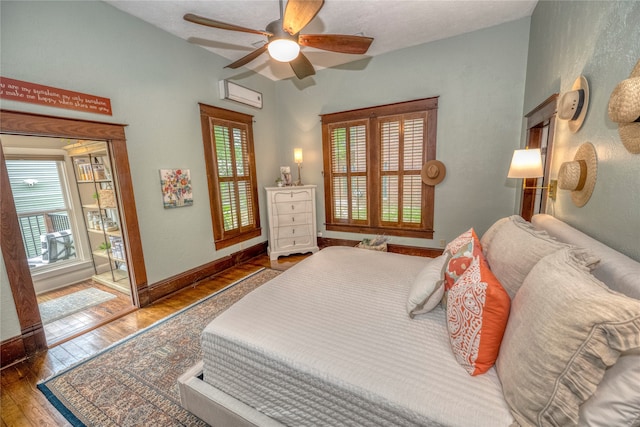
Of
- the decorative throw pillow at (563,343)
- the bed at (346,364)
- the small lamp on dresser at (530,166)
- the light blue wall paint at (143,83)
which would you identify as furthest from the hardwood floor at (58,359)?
the small lamp on dresser at (530,166)

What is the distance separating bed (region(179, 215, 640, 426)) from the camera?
3.04ft

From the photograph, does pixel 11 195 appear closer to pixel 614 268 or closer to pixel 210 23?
pixel 210 23

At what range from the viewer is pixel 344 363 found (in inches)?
43.8

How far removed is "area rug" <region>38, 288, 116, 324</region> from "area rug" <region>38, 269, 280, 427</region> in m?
1.20

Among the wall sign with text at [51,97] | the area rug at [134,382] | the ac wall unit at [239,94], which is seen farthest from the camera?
the ac wall unit at [239,94]

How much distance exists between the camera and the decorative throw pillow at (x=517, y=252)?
1.19 metres

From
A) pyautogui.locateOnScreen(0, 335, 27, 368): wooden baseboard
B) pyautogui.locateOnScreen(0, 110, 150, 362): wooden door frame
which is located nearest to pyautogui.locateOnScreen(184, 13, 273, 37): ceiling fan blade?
pyautogui.locateOnScreen(0, 110, 150, 362): wooden door frame

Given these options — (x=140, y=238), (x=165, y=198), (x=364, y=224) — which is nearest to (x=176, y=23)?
(x=165, y=198)

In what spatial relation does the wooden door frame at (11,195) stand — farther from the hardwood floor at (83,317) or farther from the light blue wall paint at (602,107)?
the light blue wall paint at (602,107)

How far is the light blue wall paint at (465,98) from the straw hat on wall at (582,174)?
74.3 inches

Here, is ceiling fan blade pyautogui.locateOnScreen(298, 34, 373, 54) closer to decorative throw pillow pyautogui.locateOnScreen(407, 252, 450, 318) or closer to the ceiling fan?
the ceiling fan

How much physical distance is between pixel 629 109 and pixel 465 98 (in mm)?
2719

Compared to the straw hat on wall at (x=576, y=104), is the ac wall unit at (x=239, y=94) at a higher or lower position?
higher

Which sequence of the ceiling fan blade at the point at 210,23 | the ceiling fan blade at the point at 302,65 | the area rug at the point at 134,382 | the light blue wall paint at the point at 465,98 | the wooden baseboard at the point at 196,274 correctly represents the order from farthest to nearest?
the light blue wall paint at the point at 465,98
the wooden baseboard at the point at 196,274
the ceiling fan blade at the point at 302,65
the ceiling fan blade at the point at 210,23
the area rug at the point at 134,382
